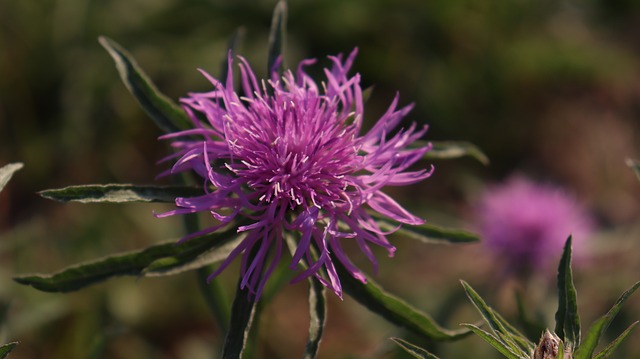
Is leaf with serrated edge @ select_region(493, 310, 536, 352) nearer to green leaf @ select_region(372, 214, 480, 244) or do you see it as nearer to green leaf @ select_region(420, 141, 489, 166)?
green leaf @ select_region(372, 214, 480, 244)

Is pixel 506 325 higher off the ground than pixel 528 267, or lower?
higher

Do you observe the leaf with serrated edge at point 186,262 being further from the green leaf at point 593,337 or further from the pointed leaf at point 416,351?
the green leaf at point 593,337

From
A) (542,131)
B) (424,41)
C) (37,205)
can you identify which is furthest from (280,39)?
(542,131)

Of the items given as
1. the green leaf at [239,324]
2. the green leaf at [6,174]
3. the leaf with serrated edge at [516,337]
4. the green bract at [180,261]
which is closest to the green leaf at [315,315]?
the green bract at [180,261]

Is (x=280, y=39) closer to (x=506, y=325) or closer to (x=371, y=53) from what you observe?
(x=506, y=325)

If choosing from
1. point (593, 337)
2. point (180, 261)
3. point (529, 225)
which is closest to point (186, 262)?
point (180, 261)
